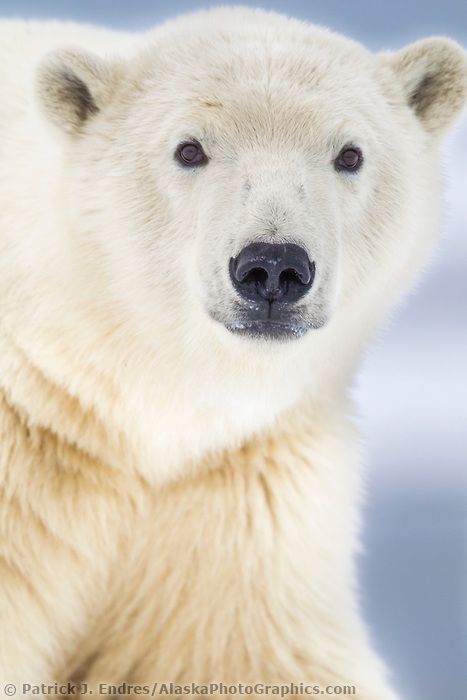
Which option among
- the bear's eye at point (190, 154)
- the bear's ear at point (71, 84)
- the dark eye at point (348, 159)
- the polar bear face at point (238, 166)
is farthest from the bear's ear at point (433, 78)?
the bear's ear at point (71, 84)

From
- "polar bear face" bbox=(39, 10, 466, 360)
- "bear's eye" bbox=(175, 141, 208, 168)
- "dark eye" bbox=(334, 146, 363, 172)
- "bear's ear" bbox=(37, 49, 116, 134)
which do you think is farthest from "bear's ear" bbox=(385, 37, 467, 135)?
"bear's ear" bbox=(37, 49, 116, 134)

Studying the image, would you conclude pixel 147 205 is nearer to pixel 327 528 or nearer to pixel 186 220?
pixel 186 220

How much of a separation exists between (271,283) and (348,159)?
579 mm

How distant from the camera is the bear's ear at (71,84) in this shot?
3.99m

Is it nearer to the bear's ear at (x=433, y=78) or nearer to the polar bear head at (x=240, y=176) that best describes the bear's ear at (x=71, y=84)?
the polar bear head at (x=240, y=176)

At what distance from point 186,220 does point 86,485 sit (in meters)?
0.84

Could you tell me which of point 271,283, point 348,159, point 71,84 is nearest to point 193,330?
point 271,283

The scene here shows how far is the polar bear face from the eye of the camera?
3729mm

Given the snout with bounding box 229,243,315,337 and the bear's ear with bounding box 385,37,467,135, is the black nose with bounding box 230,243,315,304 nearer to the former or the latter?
the snout with bounding box 229,243,315,337

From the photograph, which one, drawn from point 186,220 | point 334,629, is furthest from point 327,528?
point 186,220

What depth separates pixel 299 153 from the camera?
12.6 ft

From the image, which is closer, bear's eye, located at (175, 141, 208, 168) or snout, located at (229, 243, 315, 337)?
snout, located at (229, 243, 315, 337)

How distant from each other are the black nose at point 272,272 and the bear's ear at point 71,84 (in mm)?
743

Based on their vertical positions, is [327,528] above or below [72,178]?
below
